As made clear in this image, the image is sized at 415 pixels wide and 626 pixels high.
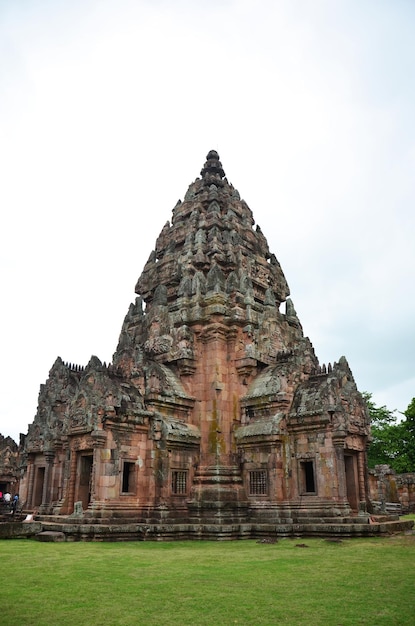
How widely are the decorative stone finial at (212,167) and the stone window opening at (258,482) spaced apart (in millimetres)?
18030

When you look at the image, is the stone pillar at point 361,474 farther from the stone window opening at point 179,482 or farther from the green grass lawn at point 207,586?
the stone window opening at point 179,482

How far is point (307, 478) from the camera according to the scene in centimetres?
2123

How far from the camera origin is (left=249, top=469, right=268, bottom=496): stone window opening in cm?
2102

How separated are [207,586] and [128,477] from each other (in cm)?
1127


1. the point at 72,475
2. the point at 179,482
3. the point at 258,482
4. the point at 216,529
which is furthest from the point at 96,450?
the point at 258,482

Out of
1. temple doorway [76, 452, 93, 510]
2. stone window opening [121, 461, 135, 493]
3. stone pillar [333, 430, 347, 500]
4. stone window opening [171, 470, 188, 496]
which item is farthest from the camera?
stone window opening [171, 470, 188, 496]

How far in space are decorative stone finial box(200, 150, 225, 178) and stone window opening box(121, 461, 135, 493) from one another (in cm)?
1830

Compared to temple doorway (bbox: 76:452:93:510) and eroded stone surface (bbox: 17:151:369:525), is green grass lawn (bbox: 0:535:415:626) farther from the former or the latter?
temple doorway (bbox: 76:452:93:510)

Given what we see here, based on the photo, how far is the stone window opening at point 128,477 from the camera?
2003cm

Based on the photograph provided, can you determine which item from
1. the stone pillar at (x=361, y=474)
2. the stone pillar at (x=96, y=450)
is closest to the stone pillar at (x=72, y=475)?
the stone pillar at (x=96, y=450)

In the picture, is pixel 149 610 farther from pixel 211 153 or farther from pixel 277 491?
pixel 211 153

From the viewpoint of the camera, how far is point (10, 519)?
22844mm

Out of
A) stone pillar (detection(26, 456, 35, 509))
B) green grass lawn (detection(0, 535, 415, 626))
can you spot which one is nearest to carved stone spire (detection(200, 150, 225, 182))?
stone pillar (detection(26, 456, 35, 509))

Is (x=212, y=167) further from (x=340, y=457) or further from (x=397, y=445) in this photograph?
(x=397, y=445)
